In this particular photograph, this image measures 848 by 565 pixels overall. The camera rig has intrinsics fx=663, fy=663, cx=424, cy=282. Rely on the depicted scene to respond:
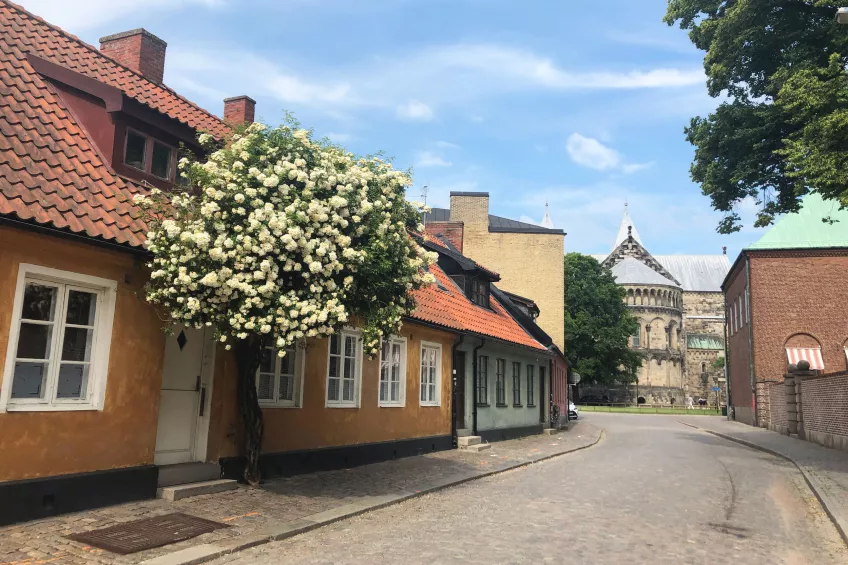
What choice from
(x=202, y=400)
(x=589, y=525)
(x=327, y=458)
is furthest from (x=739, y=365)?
(x=202, y=400)

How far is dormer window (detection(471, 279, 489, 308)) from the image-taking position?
71.7 ft

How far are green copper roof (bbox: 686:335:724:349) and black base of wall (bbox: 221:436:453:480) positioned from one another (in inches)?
3387

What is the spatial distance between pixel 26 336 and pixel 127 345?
119cm

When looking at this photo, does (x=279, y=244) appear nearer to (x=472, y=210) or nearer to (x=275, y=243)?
A: (x=275, y=243)

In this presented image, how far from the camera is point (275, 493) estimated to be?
9336mm

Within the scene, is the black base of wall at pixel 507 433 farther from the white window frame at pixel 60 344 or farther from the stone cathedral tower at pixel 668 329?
the stone cathedral tower at pixel 668 329

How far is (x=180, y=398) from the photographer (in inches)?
366

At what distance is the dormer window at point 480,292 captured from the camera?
21.9m

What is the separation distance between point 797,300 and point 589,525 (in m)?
32.0

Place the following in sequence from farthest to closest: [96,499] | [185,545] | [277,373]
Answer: [277,373], [96,499], [185,545]

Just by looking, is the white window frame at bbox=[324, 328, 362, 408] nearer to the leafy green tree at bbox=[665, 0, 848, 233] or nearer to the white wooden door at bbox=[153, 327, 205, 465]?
the white wooden door at bbox=[153, 327, 205, 465]

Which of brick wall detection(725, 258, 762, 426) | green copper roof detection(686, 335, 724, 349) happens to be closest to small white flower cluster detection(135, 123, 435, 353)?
brick wall detection(725, 258, 762, 426)

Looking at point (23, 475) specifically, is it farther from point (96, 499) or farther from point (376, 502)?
point (376, 502)

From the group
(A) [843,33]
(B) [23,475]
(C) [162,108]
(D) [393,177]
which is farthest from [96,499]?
(A) [843,33]
